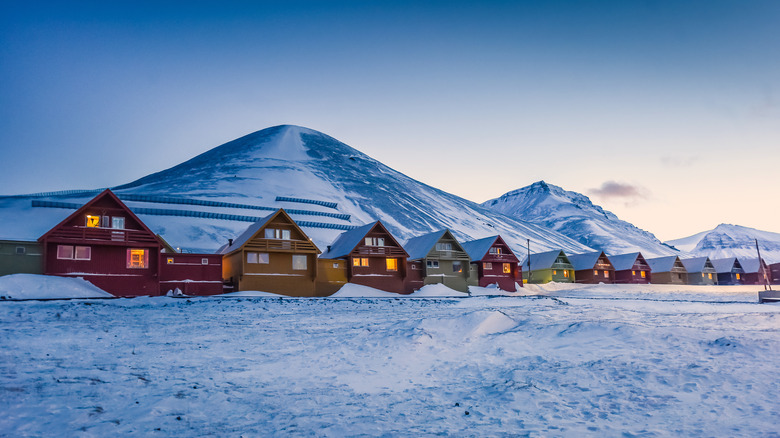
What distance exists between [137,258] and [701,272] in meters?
113

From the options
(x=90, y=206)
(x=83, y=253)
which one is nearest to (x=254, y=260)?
(x=83, y=253)

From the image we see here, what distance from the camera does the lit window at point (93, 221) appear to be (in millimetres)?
42375

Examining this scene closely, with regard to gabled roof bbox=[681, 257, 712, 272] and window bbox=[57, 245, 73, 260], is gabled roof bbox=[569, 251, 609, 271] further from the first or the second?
window bbox=[57, 245, 73, 260]

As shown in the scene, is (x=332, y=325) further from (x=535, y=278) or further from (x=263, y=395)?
(x=535, y=278)

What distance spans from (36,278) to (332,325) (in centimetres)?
2720

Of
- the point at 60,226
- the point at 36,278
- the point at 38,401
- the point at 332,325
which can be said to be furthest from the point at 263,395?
the point at 60,226

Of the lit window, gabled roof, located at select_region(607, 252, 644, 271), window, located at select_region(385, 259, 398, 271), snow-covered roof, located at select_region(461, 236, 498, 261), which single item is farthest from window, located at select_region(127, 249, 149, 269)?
gabled roof, located at select_region(607, 252, 644, 271)

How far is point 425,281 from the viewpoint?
63.8 meters

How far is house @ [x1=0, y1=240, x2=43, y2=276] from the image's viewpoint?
132ft

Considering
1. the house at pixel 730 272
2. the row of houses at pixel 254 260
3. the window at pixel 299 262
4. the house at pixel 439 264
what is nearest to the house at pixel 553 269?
the row of houses at pixel 254 260

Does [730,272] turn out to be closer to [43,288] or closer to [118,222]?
[118,222]

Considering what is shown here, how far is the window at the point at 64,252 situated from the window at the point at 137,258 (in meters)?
4.32

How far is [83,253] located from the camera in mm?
42125

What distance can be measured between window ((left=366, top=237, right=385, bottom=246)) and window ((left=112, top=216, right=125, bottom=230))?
25758 millimetres
